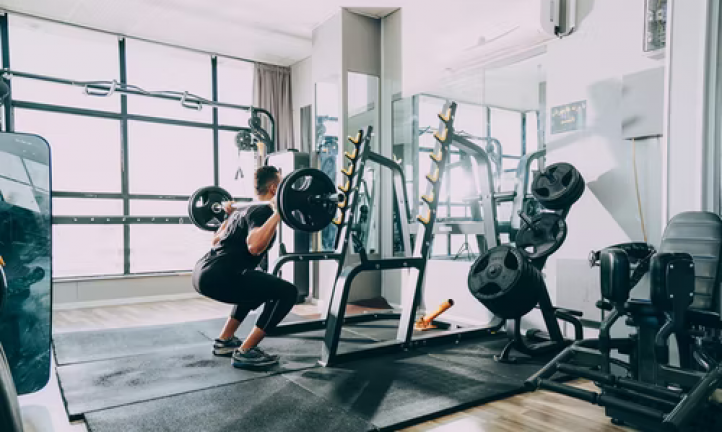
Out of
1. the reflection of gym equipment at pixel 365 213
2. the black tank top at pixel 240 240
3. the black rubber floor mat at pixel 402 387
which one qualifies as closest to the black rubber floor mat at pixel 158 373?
the black rubber floor mat at pixel 402 387

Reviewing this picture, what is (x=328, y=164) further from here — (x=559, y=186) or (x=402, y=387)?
(x=402, y=387)

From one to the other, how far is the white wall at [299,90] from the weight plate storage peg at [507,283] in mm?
4233

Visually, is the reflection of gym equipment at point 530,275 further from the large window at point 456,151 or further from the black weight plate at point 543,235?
the large window at point 456,151

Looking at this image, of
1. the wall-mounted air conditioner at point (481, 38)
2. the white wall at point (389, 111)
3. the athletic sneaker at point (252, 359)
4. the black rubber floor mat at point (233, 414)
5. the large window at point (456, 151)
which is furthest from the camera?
the white wall at point (389, 111)

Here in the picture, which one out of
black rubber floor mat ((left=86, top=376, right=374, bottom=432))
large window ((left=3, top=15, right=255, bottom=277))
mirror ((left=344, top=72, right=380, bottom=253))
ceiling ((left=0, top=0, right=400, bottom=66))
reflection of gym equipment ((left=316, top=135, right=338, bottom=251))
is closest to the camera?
black rubber floor mat ((left=86, top=376, right=374, bottom=432))

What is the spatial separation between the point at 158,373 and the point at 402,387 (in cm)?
150

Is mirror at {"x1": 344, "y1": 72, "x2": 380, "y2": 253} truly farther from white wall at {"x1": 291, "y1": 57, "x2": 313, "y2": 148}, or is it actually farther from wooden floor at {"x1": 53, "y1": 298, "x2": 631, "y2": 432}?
wooden floor at {"x1": 53, "y1": 298, "x2": 631, "y2": 432}

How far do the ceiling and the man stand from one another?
2.84 m

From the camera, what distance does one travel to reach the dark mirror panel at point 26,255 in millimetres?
A: 2148

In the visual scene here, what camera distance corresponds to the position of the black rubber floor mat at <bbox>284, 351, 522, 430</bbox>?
2.27 meters

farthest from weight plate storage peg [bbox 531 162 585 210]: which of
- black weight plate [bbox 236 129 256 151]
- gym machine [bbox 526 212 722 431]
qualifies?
black weight plate [bbox 236 129 256 151]

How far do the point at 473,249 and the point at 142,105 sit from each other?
14.7ft

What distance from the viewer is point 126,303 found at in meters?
5.63

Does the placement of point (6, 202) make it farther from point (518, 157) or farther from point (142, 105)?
point (142, 105)
